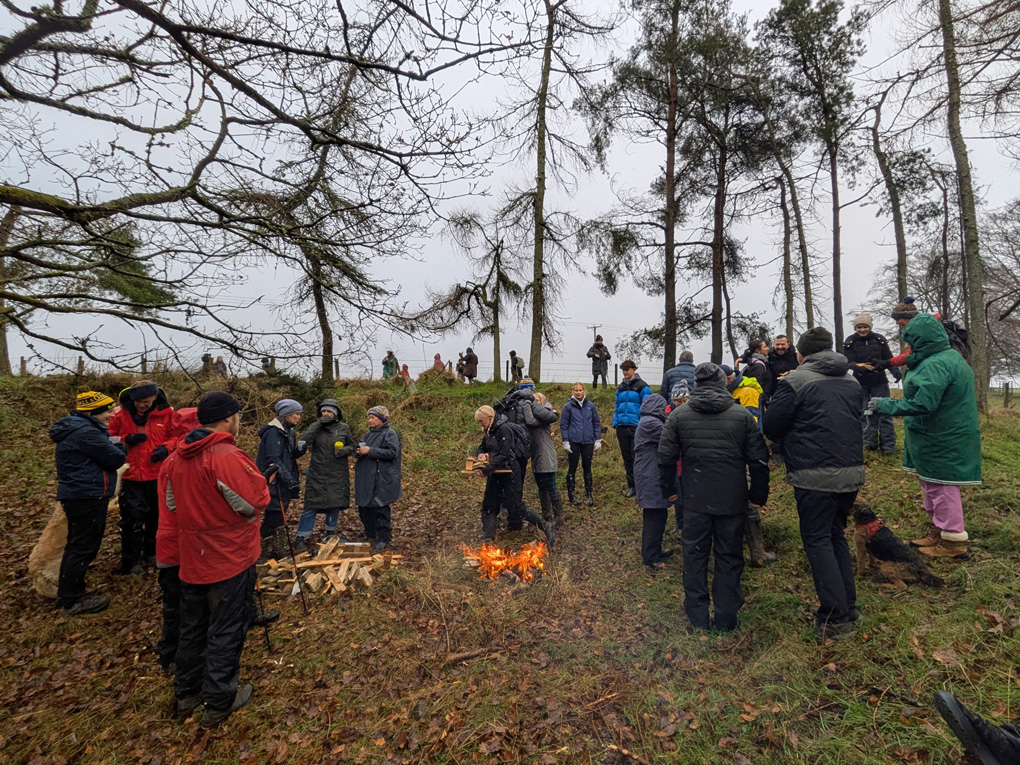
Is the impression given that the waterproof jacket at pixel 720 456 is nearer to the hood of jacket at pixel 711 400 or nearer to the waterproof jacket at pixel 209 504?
the hood of jacket at pixel 711 400

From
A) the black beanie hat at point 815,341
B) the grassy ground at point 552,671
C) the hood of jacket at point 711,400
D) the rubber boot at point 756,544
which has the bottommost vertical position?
the grassy ground at point 552,671

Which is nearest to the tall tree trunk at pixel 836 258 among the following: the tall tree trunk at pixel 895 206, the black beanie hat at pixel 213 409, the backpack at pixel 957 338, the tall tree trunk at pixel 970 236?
the tall tree trunk at pixel 895 206

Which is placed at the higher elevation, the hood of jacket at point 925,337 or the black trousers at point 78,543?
the hood of jacket at point 925,337

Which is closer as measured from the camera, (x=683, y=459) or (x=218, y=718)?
(x=218, y=718)

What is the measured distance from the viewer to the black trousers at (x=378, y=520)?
5.99 m

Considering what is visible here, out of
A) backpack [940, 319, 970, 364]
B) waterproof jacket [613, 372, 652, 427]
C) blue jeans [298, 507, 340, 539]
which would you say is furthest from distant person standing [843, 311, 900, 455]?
blue jeans [298, 507, 340, 539]

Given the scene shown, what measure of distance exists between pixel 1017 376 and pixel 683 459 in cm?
3094

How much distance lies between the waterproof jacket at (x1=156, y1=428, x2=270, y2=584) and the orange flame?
273 centimetres

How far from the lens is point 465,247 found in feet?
49.3

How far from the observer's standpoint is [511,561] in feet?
17.7

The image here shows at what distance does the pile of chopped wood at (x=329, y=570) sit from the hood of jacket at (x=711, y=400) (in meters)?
3.75

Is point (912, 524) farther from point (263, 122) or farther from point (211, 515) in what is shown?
point (263, 122)

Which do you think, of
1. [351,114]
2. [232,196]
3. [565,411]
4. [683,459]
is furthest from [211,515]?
[565,411]

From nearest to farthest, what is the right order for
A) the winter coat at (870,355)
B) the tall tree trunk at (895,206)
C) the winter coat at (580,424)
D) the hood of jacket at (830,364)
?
the hood of jacket at (830,364), the winter coat at (870,355), the winter coat at (580,424), the tall tree trunk at (895,206)
